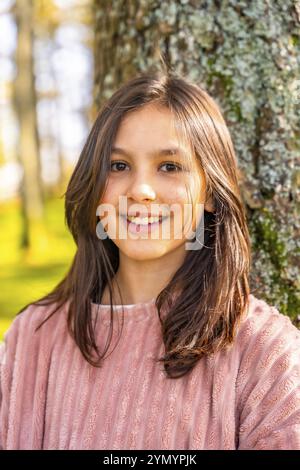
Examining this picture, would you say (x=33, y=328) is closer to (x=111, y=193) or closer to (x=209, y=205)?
(x=111, y=193)

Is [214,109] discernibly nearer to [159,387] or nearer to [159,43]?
[159,43]

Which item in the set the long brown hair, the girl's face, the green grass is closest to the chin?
the girl's face

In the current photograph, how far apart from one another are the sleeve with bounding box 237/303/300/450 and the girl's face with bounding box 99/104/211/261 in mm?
393

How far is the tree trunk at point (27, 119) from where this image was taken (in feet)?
28.8

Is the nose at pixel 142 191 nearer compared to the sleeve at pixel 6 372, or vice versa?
the nose at pixel 142 191

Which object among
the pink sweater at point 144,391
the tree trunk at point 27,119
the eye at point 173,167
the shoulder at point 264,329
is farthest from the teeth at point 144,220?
the tree trunk at point 27,119

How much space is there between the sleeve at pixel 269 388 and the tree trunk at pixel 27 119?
25.2ft

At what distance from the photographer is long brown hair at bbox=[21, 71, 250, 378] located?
1835 millimetres

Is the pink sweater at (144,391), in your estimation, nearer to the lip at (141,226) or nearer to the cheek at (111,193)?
the lip at (141,226)

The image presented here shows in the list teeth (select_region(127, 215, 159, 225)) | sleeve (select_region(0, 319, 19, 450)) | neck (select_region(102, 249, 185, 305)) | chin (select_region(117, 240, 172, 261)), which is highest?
teeth (select_region(127, 215, 159, 225))

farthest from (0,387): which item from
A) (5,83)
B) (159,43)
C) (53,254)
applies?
(5,83)

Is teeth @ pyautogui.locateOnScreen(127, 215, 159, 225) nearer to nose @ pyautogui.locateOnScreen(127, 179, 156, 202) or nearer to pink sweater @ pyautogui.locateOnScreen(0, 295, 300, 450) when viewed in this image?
nose @ pyautogui.locateOnScreen(127, 179, 156, 202)

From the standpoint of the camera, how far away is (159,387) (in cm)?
184

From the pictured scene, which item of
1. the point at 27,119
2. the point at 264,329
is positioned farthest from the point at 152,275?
the point at 27,119
